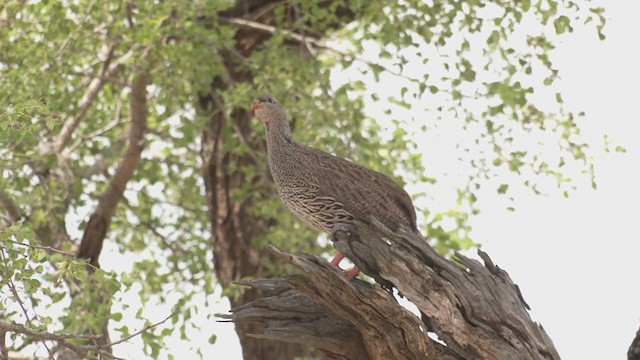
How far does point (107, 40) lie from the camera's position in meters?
11.6

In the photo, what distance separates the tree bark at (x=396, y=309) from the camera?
7055 millimetres

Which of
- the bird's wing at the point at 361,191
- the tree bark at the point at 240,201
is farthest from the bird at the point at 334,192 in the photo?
the tree bark at the point at 240,201

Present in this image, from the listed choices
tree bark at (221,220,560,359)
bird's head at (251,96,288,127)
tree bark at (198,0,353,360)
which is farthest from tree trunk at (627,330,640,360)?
tree bark at (198,0,353,360)

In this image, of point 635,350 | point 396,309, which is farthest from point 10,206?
point 635,350

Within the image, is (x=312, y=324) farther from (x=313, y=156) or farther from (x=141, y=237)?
(x=141, y=237)

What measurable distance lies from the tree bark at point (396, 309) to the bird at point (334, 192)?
191mm

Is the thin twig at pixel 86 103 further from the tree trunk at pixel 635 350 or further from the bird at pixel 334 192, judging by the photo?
the tree trunk at pixel 635 350

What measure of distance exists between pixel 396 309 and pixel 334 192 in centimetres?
86

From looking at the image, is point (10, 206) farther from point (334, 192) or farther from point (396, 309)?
point (396, 309)

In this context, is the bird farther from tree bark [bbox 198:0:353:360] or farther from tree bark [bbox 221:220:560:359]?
tree bark [bbox 198:0:353:360]

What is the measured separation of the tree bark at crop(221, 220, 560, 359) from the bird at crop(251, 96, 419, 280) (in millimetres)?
191

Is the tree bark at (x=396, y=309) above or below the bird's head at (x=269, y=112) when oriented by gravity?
below

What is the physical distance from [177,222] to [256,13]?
242 cm

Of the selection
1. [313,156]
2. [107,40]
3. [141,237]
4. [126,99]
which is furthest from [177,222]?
[313,156]
